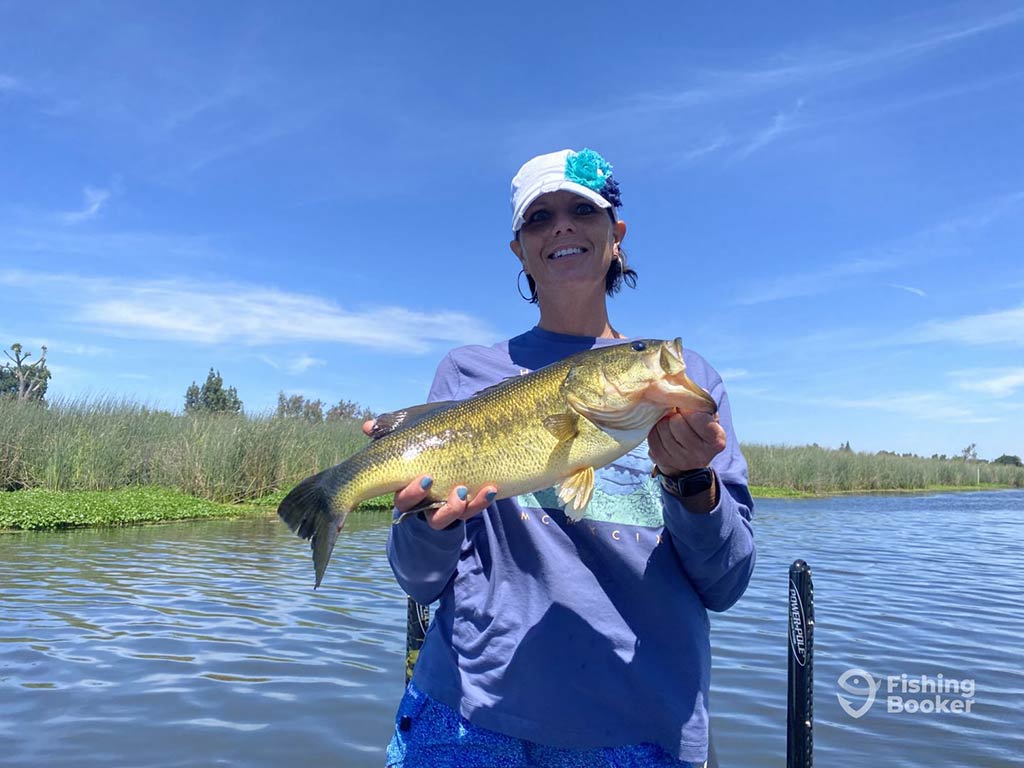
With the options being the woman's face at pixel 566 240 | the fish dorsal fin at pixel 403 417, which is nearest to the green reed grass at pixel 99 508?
the fish dorsal fin at pixel 403 417

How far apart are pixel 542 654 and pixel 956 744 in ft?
17.5

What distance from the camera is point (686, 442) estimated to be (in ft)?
7.04

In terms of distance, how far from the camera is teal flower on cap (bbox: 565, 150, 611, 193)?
2.67m

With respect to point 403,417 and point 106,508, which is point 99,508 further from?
point 403,417

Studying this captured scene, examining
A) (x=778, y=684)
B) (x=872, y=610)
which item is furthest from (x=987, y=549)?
(x=778, y=684)

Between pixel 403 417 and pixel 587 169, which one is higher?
pixel 587 169

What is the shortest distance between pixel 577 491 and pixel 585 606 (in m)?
0.34

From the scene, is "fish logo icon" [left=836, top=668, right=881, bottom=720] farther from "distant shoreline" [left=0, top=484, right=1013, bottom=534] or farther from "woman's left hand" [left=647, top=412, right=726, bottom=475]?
"distant shoreline" [left=0, top=484, right=1013, bottom=534]

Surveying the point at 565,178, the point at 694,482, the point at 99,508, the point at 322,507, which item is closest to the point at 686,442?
the point at 694,482

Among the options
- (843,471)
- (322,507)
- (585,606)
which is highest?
(843,471)

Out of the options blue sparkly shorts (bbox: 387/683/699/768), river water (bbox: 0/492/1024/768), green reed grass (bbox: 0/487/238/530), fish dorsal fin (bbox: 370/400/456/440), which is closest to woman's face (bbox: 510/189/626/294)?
fish dorsal fin (bbox: 370/400/456/440)

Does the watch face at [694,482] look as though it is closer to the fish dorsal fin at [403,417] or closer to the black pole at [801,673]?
the fish dorsal fin at [403,417]

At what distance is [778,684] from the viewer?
677 centimetres
